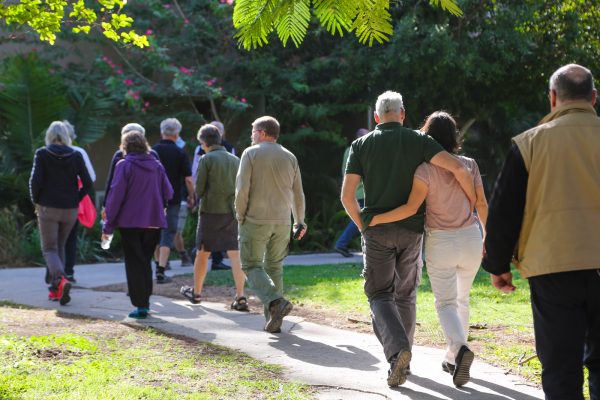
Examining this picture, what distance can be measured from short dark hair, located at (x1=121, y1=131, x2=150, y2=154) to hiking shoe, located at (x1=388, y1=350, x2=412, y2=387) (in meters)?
3.90

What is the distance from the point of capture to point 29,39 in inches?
637

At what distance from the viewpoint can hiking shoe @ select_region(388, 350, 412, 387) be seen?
5.99 metres

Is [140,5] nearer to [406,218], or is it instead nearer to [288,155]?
[288,155]

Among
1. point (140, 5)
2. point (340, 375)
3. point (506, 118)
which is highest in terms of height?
point (140, 5)

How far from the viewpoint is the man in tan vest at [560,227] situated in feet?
14.1

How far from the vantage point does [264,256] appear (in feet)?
27.8

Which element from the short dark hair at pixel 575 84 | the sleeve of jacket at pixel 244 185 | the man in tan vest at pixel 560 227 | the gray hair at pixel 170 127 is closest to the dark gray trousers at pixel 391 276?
the man in tan vest at pixel 560 227

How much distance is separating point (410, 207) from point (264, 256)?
8.23ft

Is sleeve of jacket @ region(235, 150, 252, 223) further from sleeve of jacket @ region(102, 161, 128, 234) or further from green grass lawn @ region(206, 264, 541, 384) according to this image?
green grass lawn @ region(206, 264, 541, 384)

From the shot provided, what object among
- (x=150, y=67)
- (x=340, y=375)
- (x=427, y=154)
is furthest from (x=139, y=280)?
(x=150, y=67)

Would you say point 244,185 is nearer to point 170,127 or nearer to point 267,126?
point 267,126

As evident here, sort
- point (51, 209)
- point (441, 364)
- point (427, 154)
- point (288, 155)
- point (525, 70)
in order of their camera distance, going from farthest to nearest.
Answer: point (525, 70), point (51, 209), point (288, 155), point (441, 364), point (427, 154)

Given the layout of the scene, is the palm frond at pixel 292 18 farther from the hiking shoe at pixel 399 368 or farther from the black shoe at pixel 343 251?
the black shoe at pixel 343 251

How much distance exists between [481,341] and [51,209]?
16.3 feet
